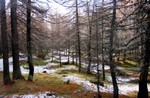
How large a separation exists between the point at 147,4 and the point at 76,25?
21.7 meters

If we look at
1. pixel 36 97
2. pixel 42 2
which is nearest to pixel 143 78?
pixel 36 97

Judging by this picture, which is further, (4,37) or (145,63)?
(4,37)

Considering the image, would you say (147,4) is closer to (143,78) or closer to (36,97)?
(143,78)

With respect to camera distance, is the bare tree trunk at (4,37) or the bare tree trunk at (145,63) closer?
the bare tree trunk at (145,63)

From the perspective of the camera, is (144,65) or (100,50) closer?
(144,65)

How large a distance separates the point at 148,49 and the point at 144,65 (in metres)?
1.10

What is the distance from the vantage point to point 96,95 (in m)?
16.8

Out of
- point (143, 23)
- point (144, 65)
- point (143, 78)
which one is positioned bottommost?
point (143, 78)

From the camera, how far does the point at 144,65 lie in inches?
493

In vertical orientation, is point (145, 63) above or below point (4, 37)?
below

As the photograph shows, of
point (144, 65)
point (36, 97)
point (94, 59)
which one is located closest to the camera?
point (144, 65)

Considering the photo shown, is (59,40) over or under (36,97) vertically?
over

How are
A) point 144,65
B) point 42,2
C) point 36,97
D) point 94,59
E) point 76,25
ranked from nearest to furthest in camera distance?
point 144,65
point 36,97
point 94,59
point 42,2
point 76,25

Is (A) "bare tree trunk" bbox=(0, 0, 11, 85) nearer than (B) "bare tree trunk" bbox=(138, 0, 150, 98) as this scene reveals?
No
